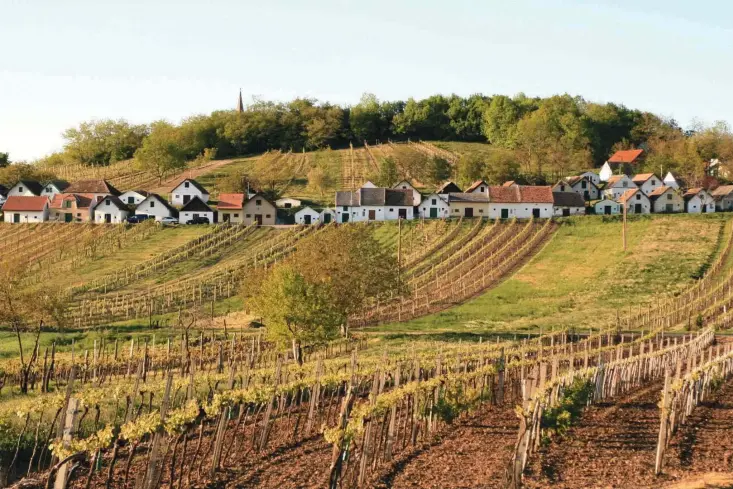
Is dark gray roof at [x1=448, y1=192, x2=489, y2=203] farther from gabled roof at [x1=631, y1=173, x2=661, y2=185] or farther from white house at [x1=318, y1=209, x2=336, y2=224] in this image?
gabled roof at [x1=631, y1=173, x2=661, y2=185]

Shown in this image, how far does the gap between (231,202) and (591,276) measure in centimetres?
4954

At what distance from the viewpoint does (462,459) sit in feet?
77.4

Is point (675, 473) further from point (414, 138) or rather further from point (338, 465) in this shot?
point (414, 138)

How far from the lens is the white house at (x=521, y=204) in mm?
110312

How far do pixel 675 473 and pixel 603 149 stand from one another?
164822 mm

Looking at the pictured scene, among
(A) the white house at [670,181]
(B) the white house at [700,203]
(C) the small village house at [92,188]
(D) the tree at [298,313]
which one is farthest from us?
(A) the white house at [670,181]

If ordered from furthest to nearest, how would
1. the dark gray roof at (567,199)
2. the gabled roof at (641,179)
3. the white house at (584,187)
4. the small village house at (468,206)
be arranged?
the white house at (584,187) < the gabled roof at (641,179) < the small village house at (468,206) < the dark gray roof at (567,199)

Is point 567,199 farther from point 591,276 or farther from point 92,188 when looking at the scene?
point 92,188

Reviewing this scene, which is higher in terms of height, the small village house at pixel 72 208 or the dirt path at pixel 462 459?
the small village house at pixel 72 208

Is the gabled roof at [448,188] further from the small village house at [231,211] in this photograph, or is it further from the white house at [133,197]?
the white house at [133,197]

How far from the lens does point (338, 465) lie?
1942cm

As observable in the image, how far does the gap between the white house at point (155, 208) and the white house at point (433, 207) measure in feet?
101

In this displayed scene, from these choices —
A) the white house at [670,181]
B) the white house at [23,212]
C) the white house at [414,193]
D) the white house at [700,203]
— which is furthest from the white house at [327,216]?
the white house at [670,181]

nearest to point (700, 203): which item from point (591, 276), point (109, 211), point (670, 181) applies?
point (670, 181)
